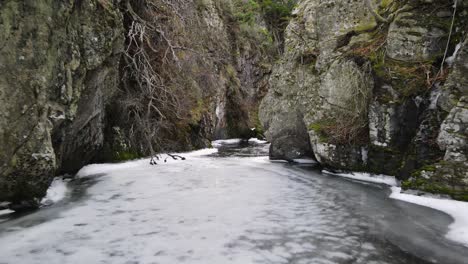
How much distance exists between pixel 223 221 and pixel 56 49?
11.8 ft

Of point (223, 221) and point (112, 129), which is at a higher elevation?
point (112, 129)

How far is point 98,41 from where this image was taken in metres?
6.54

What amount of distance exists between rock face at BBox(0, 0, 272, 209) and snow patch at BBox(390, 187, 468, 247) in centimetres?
550

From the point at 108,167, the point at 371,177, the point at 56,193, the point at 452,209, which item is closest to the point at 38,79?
the point at 56,193

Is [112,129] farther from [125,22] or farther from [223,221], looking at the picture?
[223,221]

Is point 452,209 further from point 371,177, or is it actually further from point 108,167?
point 108,167

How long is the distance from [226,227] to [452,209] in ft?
10.5

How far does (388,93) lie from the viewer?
281 inches

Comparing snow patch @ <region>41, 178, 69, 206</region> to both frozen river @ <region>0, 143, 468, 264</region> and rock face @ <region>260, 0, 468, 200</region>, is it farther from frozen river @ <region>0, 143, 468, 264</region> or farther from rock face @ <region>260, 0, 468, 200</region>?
rock face @ <region>260, 0, 468, 200</region>

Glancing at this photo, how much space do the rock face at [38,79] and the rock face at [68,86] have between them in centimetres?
1

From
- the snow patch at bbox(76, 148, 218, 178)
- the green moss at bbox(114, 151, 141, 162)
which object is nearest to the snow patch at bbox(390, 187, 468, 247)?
the snow patch at bbox(76, 148, 218, 178)

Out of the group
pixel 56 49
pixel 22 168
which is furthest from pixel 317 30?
pixel 22 168

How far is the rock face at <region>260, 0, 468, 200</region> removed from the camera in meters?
Result: 5.47

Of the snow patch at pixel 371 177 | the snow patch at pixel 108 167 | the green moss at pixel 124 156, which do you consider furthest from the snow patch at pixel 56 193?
the snow patch at pixel 371 177
